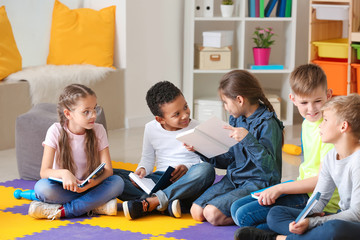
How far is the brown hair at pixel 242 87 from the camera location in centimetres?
212

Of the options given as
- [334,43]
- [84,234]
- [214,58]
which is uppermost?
[334,43]

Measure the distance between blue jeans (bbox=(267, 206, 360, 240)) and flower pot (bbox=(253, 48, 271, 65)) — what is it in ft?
7.99

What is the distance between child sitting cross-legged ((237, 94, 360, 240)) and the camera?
170 cm

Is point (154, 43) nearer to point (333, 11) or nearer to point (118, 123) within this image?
point (118, 123)

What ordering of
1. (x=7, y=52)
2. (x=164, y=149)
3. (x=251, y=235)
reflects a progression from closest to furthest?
(x=251, y=235)
(x=164, y=149)
(x=7, y=52)

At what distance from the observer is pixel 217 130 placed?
2.05m

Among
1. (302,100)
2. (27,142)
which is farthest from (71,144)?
(302,100)

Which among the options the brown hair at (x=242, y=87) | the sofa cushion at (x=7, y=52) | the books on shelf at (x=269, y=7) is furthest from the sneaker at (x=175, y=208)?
the books on shelf at (x=269, y=7)

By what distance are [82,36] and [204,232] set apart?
2240 millimetres

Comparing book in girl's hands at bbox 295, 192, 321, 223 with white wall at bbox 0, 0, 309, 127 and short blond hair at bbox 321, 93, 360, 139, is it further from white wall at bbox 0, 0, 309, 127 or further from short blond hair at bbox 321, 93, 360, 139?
white wall at bbox 0, 0, 309, 127

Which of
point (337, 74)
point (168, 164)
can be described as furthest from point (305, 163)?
point (337, 74)

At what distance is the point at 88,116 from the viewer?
7.40ft

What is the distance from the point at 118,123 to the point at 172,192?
187cm

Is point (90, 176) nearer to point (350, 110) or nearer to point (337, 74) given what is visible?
point (350, 110)
